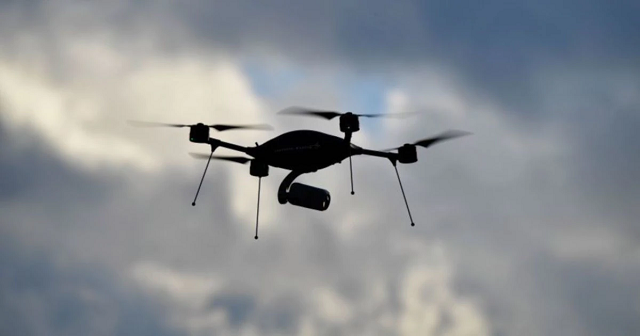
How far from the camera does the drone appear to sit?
14550 cm

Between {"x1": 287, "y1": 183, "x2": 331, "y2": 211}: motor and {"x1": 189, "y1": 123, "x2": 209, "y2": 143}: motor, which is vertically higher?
{"x1": 189, "y1": 123, "x2": 209, "y2": 143}: motor

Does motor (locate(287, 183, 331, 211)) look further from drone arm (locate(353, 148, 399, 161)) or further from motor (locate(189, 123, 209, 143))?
motor (locate(189, 123, 209, 143))

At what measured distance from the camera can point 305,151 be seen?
146m

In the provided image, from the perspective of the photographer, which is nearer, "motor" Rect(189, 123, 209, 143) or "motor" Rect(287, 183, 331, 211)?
"motor" Rect(189, 123, 209, 143)

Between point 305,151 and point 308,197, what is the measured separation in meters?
6.39

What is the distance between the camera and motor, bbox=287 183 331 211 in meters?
150

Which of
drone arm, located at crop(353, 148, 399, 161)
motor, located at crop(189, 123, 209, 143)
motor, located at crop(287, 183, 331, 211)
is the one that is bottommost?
motor, located at crop(287, 183, 331, 211)

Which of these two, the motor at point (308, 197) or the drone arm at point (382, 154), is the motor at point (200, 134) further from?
the drone arm at point (382, 154)

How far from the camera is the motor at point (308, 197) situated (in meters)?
150

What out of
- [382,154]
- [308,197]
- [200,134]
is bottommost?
[308,197]

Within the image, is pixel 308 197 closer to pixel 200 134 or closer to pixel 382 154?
pixel 382 154

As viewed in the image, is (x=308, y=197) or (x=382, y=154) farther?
(x=382, y=154)

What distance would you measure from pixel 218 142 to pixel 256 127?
594cm

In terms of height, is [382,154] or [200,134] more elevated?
[200,134]
